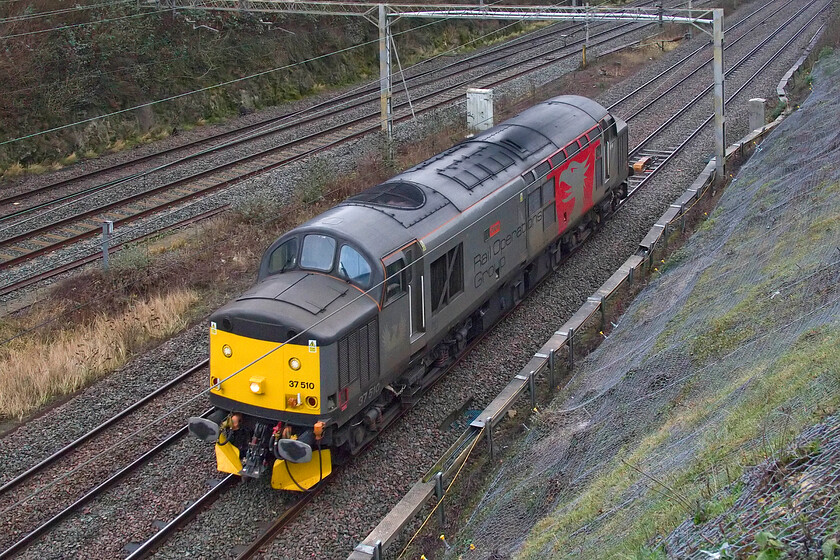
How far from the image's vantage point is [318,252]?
12227mm

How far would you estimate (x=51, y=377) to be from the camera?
47.0 ft

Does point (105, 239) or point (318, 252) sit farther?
point (105, 239)

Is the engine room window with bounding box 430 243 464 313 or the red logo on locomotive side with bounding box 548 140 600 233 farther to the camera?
the red logo on locomotive side with bounding box 548 140 600 233

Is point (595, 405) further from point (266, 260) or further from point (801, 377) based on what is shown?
point (266, 260)

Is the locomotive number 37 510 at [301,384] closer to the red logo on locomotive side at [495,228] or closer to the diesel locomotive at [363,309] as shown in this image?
the diesel locomotive at [363,309]

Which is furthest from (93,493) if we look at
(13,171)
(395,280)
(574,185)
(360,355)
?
(13,171)

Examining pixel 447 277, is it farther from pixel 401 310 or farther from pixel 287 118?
pixel 287 118

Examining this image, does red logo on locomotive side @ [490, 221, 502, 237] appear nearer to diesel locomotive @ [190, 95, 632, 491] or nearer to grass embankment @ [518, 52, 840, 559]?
diesel locomotive @ [190, 95, 632, 491]

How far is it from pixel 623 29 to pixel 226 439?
43411 millimetres

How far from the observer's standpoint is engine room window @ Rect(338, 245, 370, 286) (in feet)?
38.9

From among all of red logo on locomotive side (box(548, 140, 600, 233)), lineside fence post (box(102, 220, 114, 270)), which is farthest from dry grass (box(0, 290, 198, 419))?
red logo on locomotive side (box(548, 140, 600, 233))

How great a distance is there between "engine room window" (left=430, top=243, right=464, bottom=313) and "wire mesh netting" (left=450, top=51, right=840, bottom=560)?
2.38 m

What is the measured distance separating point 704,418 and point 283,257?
630 cm

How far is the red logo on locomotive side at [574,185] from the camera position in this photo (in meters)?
17.6
